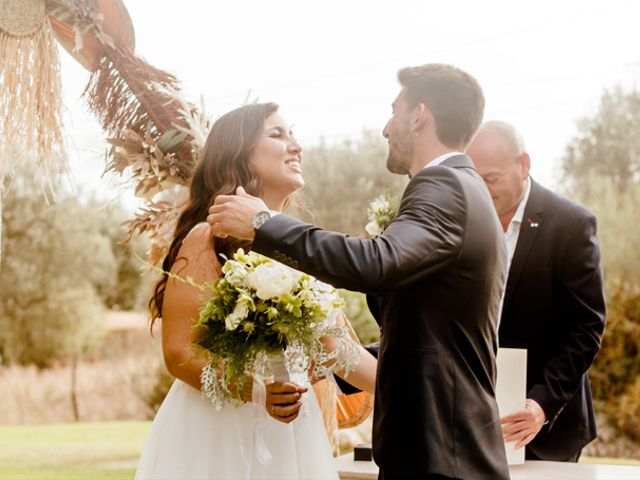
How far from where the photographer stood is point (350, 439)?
8.75 meters

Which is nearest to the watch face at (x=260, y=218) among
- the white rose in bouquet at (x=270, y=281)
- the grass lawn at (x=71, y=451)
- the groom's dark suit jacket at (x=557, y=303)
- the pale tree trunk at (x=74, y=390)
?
the white rose in bouquet at (x=270, y=281)

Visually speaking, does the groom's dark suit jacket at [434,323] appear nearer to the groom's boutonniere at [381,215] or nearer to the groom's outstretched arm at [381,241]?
the groom's outstretched arm at [381,241]

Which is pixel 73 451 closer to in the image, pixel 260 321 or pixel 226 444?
pixel 226 444

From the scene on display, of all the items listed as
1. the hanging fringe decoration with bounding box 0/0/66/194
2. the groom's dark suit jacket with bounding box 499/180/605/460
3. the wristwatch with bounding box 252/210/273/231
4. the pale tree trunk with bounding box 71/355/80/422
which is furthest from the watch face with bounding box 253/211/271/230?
the pale tree trunk with bounding box 71/355/80/422

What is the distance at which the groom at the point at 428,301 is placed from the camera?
193 centimetres

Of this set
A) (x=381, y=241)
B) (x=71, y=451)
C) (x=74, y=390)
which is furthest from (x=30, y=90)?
(x=74, y=390)

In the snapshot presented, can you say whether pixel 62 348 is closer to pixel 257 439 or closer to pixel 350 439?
pixel 350 439

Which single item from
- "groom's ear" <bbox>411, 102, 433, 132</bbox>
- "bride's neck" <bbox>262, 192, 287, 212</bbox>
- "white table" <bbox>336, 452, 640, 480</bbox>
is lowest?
"white table" <bbox>336, 452, 640, 480</bbox>

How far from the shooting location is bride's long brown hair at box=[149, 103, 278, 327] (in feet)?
8.86

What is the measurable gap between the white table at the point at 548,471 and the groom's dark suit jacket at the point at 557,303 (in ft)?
0.79

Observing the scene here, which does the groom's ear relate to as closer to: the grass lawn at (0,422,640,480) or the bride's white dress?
the bride's white dress

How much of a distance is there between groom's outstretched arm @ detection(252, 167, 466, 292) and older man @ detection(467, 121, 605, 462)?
114 cm

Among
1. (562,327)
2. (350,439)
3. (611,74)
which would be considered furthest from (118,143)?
(611,74)

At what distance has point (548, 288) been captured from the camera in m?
3.11
